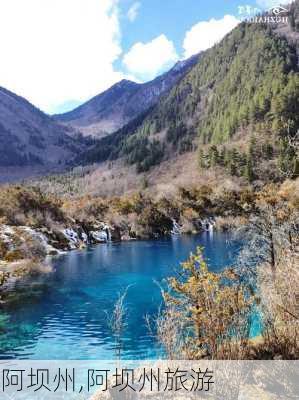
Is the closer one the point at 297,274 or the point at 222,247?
the point at 297,274

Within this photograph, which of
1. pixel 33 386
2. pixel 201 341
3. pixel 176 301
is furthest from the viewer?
pixel 33 386

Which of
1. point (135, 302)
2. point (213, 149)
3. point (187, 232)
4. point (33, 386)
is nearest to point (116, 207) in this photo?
point (187, 232)

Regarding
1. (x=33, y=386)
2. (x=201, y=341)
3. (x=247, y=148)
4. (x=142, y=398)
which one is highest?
(x=247, y=148)

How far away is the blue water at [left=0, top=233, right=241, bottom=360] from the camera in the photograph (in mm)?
29609

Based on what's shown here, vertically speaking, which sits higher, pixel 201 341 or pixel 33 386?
pixel 201 341

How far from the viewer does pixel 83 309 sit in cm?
4153

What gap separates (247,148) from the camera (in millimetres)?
174125

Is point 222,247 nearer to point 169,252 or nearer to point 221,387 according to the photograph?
point 169,252

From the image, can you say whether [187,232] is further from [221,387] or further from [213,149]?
[221,387]

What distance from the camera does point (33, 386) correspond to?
926 inches

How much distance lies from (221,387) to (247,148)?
549 ft

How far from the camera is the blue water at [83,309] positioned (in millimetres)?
29609

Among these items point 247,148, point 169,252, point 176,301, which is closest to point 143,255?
point 169,252

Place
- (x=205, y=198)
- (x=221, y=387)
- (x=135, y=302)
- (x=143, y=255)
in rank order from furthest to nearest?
(x=205, y=198)
(x=143, y=255)
(x=135, y=302)
(x=221, y=387)
